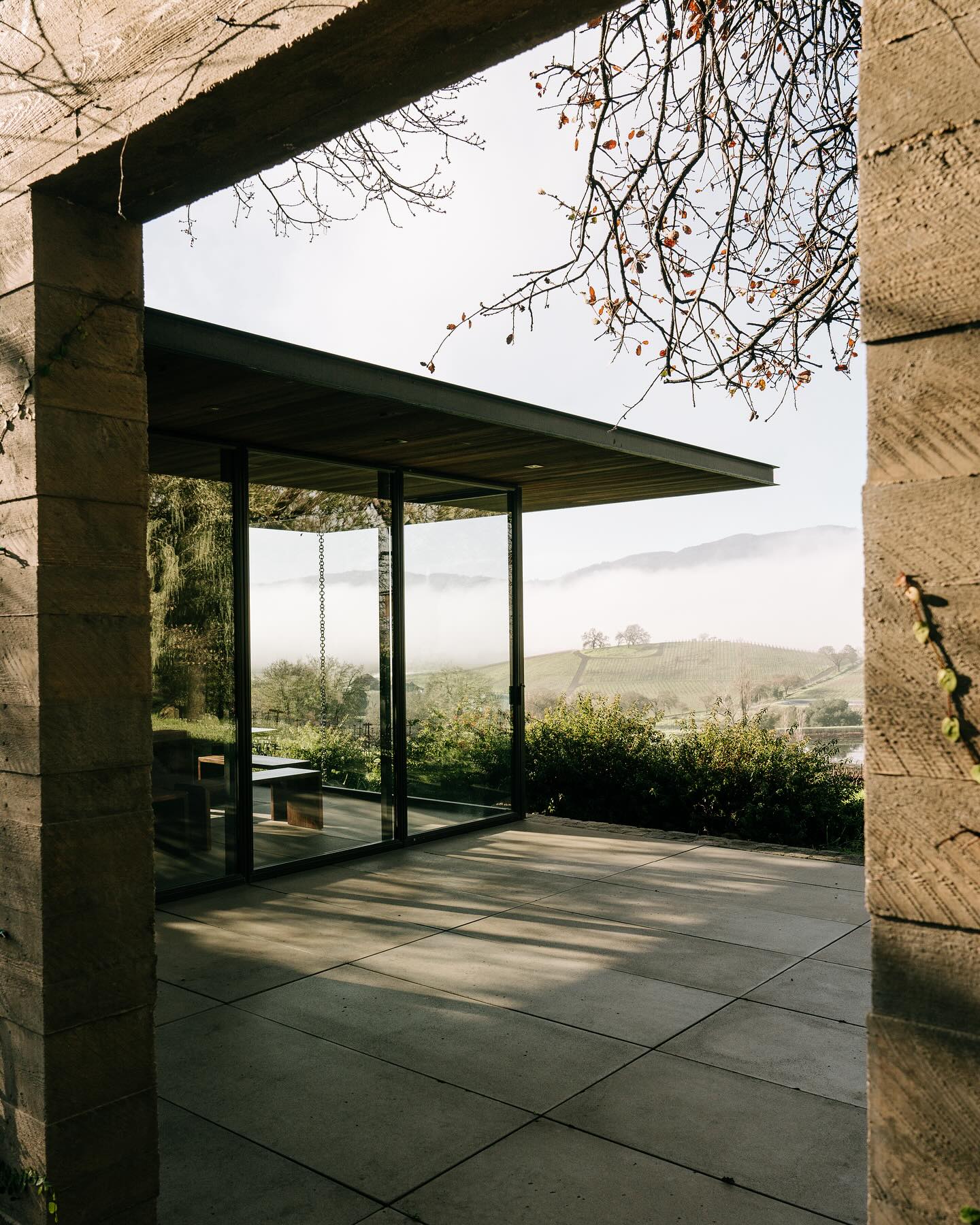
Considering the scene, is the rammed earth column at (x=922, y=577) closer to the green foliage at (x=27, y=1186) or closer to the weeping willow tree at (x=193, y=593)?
the green foliage at (x=27, y=1186)

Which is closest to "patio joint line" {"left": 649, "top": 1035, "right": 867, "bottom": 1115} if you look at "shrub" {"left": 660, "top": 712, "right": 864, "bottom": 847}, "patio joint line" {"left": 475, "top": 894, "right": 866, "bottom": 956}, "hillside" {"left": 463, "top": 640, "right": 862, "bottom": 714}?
"patio joint line" {"left": 475, "top": 894, "right": 866, "bottom": 956}

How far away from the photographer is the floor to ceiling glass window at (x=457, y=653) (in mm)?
8445

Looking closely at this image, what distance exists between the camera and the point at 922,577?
3.67ft

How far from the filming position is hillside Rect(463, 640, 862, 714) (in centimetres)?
1962

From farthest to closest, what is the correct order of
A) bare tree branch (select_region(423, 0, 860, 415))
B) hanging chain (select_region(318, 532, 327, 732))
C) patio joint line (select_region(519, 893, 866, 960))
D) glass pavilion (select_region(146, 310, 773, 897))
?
hanging chain (select_region(318, 532, 327, 732)), glass pavilion (select_region(146, 310, 773, 897)), patio joint line (select_region(519, 893, 866, 960)), bare tree branch (select_region(423, 0, 860, 415))

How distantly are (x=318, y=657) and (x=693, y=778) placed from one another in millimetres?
3872

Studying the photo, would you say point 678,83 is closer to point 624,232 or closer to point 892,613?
point 624,232

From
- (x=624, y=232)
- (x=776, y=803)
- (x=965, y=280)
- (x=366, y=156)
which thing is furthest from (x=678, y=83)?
(x=776, y=803)

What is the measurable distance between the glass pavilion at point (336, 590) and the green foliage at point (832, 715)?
7.92 meters

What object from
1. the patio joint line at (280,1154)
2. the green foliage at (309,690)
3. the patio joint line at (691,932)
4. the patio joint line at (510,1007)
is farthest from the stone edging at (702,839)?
the patio joint line at (280,1154)

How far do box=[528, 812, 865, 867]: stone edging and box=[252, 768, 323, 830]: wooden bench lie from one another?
2.58 metres

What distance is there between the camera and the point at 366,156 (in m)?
5.09

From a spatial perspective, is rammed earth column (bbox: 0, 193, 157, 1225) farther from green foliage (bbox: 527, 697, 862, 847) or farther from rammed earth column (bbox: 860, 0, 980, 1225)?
green foliage (bbox: 527, 697, 862, 847)

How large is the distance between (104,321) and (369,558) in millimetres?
5617
